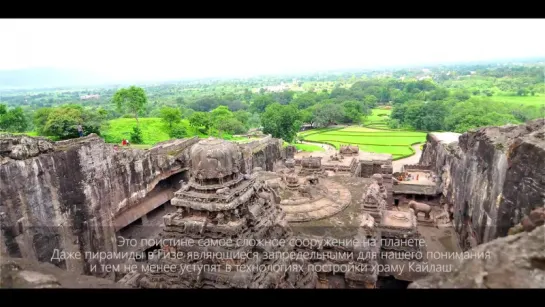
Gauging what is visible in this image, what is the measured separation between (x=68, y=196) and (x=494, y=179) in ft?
61.6

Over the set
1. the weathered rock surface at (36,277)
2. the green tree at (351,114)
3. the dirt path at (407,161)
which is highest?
the weathered rock surface at (36,277)

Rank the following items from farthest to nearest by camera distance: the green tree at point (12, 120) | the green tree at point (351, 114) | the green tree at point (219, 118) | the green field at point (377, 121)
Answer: the green tree at point (351, 114) < the green field at point (377, 121) < the green tree at point (219, 118) < the green tree at point (12, 120)

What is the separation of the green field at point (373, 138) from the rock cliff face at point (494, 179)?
777 inches

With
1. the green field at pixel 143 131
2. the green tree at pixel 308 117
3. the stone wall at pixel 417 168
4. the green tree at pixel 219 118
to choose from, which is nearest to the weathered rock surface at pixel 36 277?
the green field at pixel 143 131

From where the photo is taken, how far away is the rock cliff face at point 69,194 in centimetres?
1388

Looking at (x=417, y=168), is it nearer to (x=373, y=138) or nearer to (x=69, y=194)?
(x=373, y=138)

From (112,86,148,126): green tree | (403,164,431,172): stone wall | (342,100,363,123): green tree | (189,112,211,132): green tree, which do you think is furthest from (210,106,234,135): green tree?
(342,100,363,123): green tree

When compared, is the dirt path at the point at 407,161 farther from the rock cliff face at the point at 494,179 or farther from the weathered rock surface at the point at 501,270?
the weathered rock surface at the point at 501,270

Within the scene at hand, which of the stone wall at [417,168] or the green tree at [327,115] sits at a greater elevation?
the green tree at [327,115]

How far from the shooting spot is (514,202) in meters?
11.9

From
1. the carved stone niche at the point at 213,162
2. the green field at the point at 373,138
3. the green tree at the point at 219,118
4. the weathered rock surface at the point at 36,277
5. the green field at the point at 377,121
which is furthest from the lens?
the green field at the point at 377,121

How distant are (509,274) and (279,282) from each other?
7.19 meters
